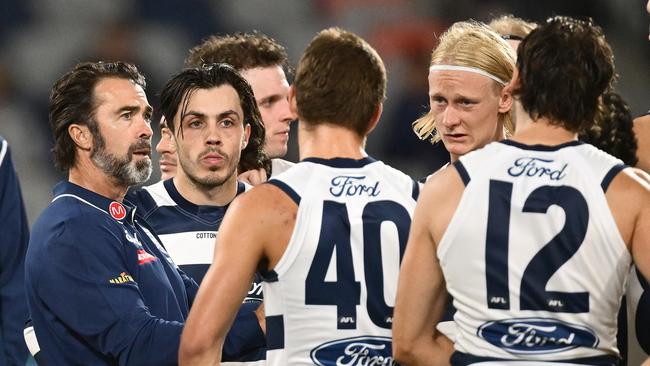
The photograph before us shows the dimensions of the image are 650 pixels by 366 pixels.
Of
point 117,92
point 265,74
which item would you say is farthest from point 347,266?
point 265,74

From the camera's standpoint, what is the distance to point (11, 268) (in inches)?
189

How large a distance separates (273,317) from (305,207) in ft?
1.12

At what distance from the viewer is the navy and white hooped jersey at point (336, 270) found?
304 centimetres

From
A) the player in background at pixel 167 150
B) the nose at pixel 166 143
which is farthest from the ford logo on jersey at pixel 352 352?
the nose at pixel 166 143

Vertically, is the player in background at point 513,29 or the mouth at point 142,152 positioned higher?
the player in background at point 513,29

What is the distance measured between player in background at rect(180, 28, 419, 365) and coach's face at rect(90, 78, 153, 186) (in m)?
1.11

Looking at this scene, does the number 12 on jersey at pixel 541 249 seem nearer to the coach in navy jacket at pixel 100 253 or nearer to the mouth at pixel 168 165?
the coach in navy jacket at pixel 100 253

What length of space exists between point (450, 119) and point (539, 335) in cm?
152

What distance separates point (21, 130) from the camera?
7531mm

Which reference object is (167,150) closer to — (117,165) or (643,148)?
(117,165)

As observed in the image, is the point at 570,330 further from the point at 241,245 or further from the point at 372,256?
the point at 241,245

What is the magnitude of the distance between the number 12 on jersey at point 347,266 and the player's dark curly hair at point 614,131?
752 millimetres

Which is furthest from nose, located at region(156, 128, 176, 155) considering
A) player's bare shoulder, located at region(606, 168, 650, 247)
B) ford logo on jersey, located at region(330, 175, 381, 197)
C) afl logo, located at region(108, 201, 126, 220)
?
player's bare shoulder, located at region(606, 168, 650, 247)

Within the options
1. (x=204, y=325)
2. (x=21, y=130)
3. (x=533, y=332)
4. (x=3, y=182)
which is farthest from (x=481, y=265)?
(x=21, y=130)
